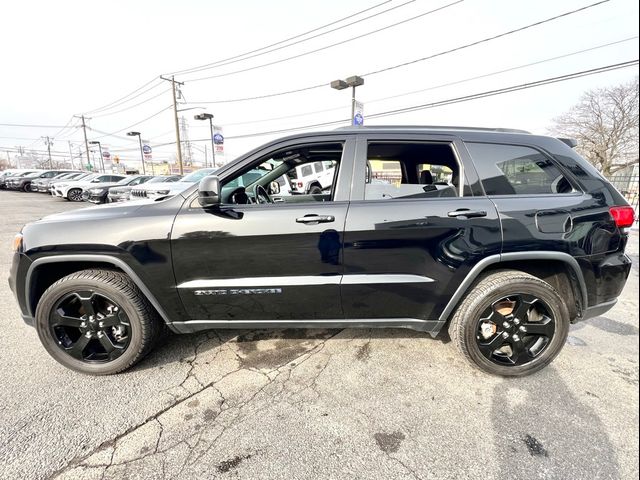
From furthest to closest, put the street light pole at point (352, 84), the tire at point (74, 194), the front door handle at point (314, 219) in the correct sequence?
the tire at point (74, 194), the street light pole at point (352, 84), the front door handle at point (314, 219)

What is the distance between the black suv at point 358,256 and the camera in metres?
2.19

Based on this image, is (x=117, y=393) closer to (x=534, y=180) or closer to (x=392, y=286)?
(x=392, y=286)

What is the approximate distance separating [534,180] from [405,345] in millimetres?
1710

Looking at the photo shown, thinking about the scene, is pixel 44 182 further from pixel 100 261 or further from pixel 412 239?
pixel 412 239

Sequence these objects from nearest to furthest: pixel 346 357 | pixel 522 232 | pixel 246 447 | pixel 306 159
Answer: pixel 246 447, pixel 522 232, pixel 346 357, pixel 306 159

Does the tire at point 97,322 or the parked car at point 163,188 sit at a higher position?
the parked car at point 163,188

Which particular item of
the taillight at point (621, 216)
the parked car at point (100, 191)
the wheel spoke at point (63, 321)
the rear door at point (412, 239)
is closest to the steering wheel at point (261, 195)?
the rear door at point (412, 239)

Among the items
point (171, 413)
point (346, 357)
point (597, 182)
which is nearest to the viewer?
point (171, 413)

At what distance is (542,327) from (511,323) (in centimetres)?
23

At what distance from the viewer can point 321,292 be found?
2.28 metres

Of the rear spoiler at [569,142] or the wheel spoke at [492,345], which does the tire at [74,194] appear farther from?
the rear spoiler at [569,142]

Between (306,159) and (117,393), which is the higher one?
(306,159)

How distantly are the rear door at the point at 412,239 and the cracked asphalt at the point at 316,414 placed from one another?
0.55 metres

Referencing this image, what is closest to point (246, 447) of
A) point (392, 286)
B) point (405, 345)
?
point (392, 286)
